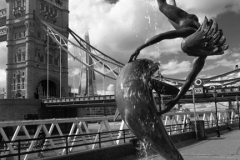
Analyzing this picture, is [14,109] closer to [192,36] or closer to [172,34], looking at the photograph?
[172,34]

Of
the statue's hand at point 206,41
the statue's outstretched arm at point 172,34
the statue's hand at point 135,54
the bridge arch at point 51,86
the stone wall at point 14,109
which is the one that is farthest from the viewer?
the bridge arch at point 51,86

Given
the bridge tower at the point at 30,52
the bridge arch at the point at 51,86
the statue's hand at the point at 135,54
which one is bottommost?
the statue's hand at the point at 135,54

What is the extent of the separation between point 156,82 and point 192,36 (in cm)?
96

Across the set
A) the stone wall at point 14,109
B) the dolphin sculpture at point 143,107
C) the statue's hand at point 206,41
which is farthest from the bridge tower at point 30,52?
the statue's hand at point 206,41

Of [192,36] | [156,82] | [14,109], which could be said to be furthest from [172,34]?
[14,109]

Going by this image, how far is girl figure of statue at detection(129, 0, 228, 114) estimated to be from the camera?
463 cm

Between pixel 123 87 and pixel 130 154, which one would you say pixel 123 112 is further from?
pixel 130 154

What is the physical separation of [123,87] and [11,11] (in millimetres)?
58799

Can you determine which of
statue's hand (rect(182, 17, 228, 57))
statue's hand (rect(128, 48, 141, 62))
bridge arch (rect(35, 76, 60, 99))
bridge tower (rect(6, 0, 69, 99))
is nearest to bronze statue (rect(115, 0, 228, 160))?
statue's hand (rect(182, 17, 228, 57))

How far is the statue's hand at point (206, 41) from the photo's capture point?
462 centimetres

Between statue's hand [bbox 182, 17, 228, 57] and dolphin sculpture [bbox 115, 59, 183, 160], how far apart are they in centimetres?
76

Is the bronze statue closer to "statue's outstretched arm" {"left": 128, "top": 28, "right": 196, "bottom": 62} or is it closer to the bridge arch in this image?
"statue's outstretched arm" {"left": 128, "top": 28, "right": 196, "bottom": 62}

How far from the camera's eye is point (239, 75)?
54094 mm

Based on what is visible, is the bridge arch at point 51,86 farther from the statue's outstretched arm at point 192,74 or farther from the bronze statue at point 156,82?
the statue's outstretched arm at point 192,74
